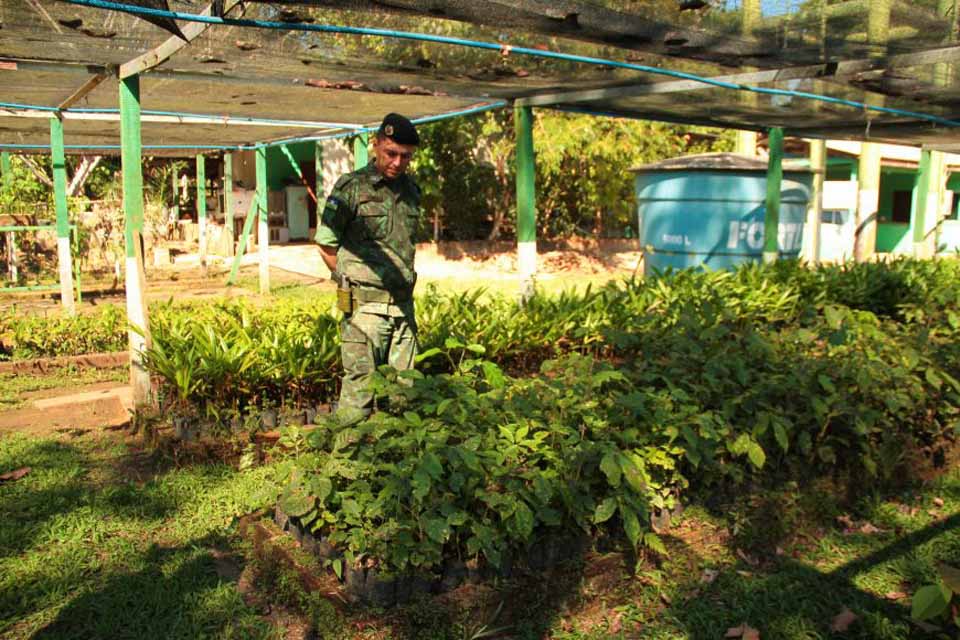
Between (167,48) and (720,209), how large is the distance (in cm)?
771

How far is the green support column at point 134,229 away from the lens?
17.0 feet

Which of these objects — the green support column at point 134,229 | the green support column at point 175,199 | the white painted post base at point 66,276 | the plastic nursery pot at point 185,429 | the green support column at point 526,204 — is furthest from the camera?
the green support column at point 175,199

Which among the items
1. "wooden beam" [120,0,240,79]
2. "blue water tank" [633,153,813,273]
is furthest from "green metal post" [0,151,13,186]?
"blue water tank" [633,153,813,273]

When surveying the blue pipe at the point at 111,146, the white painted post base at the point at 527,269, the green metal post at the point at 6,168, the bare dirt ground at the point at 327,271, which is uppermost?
the blue pipe at the point at 111,146

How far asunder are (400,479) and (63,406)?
3.69 meters

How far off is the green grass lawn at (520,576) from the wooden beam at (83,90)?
Result: 9.22 ft

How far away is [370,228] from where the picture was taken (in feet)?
13.9

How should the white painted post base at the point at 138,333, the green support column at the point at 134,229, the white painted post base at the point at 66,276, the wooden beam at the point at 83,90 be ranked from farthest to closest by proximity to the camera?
the white painted post base at the point at 66,276
the wooden beam at the point at 83,90
the white painted post base at the point at 138,333
the green support column at the point at 134,229

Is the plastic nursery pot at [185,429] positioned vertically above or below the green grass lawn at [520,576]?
above

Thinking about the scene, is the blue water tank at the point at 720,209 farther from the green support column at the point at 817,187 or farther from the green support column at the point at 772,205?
the green support column at the point at 817,187

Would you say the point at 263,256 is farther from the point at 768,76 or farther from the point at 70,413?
the point at 768,76

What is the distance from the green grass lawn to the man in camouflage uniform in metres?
0.94

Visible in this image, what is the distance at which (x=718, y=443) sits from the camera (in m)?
3.98

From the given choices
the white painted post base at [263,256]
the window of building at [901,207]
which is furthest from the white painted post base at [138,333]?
the window of building at [901,207]
